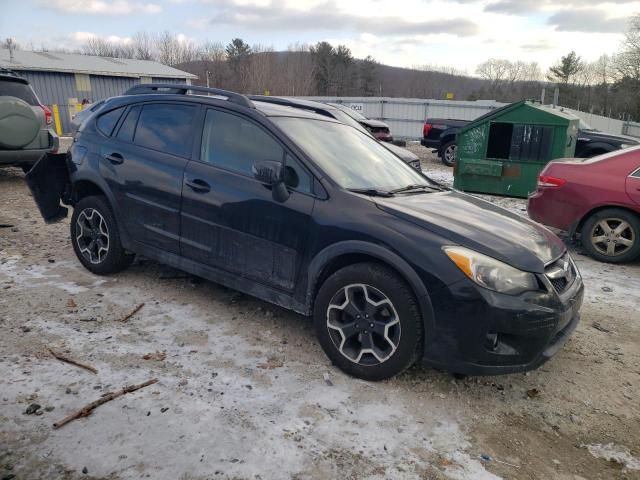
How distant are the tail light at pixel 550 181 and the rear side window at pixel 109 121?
5079 millimetres

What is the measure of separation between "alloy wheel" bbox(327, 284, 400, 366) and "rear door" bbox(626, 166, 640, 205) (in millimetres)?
4368

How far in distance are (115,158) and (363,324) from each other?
109 inches

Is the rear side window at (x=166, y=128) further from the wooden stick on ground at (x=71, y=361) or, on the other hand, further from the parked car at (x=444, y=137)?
the parked car at (x=444, y=137)

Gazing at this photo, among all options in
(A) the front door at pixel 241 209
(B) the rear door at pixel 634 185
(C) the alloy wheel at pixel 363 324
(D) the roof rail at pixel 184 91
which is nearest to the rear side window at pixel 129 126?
(D) the roof rail at pixel 184 91

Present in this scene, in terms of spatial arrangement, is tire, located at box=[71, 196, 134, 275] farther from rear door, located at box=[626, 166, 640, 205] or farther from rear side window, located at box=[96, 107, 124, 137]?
rear door, located at box=[626, 166, 640, 205]

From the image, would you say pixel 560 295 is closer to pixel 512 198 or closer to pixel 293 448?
pixel 293 448

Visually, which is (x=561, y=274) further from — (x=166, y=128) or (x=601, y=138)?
(x=601, y=138)

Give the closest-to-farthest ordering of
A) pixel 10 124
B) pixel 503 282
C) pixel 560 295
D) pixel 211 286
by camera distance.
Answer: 1. pixel 503 282
2. pixel 560 295
3. pixel 211 286
4. pixel 10 124

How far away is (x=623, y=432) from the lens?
2.86m

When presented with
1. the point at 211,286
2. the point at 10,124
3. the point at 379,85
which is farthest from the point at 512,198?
the point at 379,85

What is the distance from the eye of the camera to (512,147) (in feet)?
32.2

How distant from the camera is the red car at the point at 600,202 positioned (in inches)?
231

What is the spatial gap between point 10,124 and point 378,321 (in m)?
7.53

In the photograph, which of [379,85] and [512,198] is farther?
[379,85]
